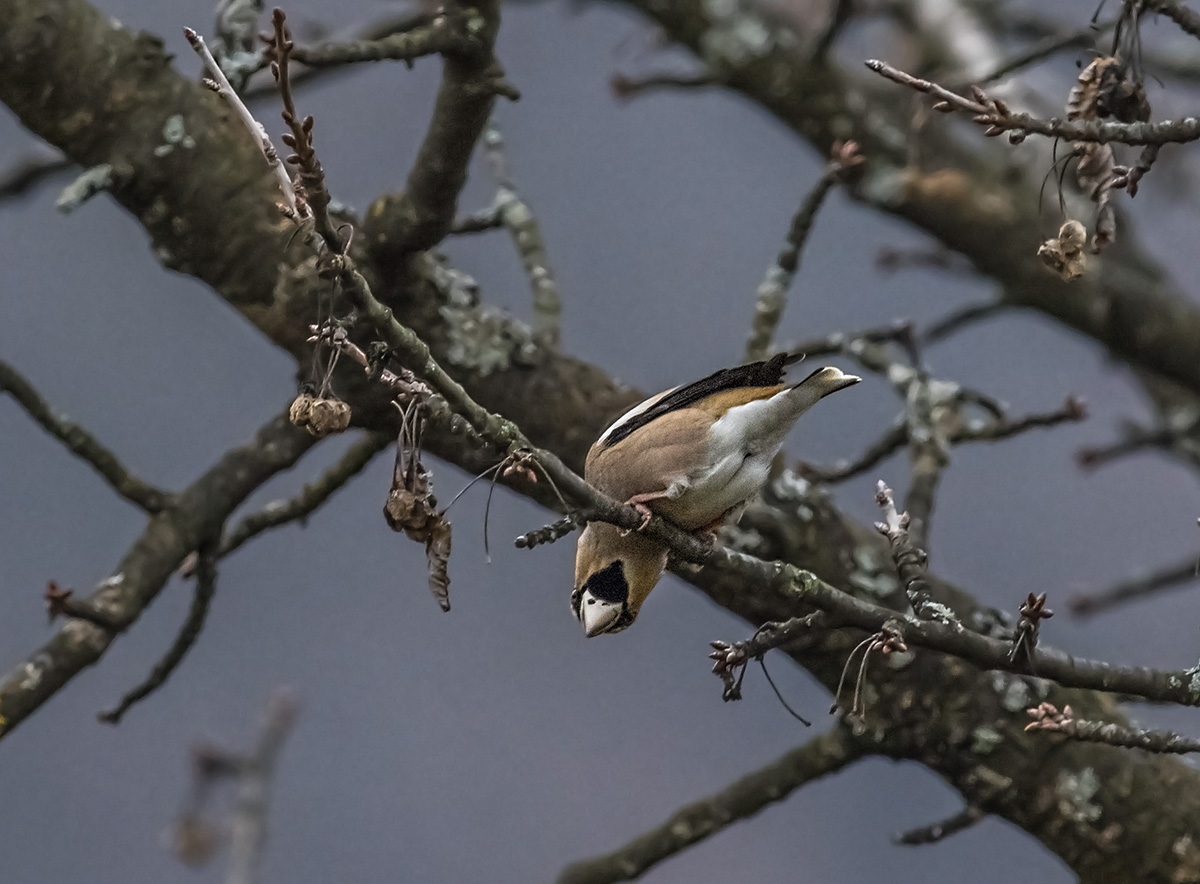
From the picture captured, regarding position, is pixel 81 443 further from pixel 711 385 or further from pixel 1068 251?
pixel 1068 251

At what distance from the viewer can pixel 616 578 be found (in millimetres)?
3088

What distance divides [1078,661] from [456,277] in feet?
6.70

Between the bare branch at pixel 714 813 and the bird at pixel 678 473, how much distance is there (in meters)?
0.79

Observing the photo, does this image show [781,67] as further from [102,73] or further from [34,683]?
[34,683]

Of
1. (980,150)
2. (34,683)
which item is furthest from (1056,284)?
(34,683)

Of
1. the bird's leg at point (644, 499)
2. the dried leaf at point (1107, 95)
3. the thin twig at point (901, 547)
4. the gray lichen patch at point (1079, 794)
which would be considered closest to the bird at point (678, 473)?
the bird's leg at point (644, 499)

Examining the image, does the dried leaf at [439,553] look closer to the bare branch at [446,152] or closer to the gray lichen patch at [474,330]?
the bare branch at [446,152]

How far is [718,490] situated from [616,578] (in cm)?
32

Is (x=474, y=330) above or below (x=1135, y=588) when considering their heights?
below

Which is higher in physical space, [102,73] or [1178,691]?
[102,73]

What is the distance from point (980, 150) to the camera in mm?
6246

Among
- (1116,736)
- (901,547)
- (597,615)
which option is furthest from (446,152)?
(1116,736)

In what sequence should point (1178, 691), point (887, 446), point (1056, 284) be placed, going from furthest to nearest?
point (1056, 284) < point (887, 446) < point (1178, 691)

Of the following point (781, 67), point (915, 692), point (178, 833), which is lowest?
point (178, 833)
